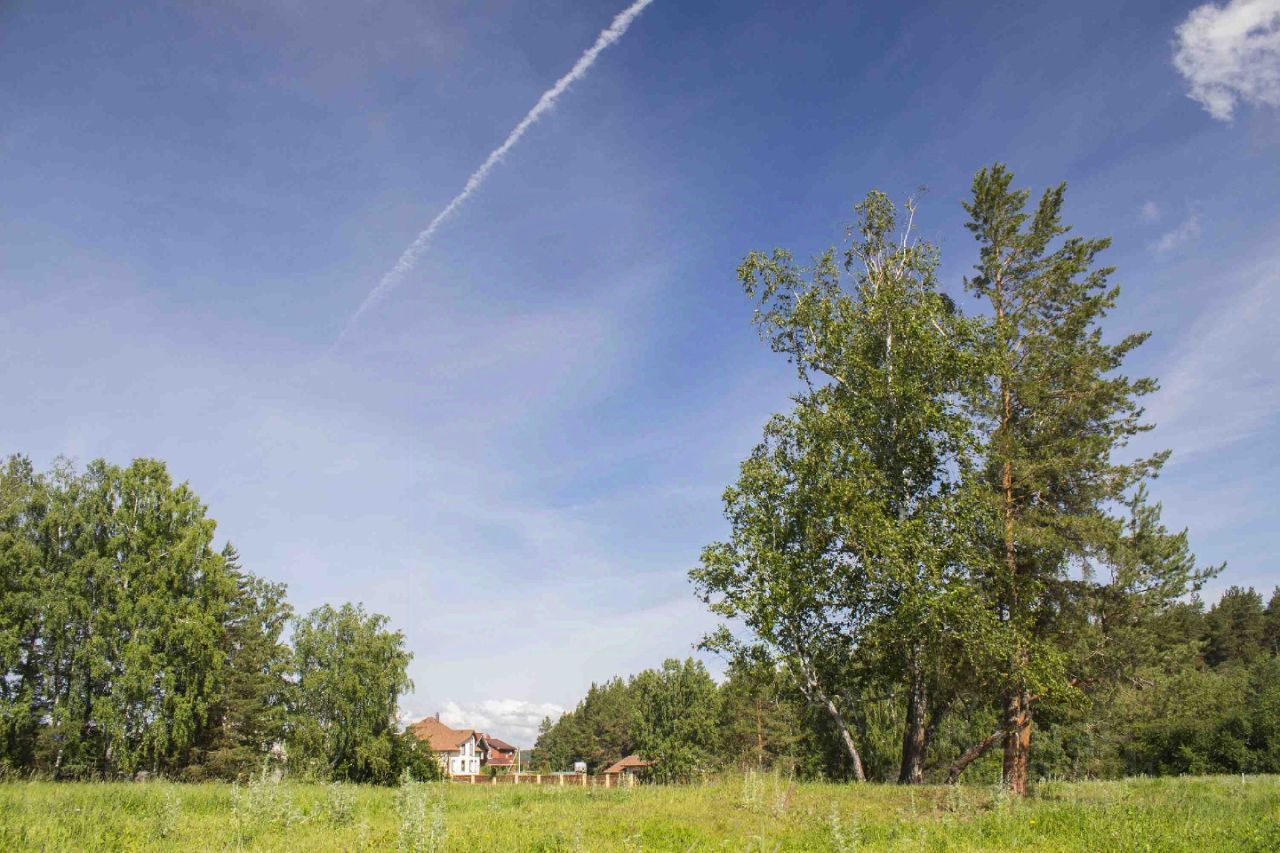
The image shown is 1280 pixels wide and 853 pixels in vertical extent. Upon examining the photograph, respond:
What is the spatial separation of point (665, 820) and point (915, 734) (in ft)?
40.2

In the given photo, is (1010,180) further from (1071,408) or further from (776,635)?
(776,635)

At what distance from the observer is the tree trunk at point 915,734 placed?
20906 millimetres

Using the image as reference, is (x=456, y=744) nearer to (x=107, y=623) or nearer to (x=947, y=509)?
(x=107, y=623)

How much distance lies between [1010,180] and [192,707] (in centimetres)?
4105

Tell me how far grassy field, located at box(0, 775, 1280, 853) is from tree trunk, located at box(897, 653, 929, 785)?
562 centimetres

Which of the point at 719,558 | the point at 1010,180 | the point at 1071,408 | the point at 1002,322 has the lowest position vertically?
the point at 719,558

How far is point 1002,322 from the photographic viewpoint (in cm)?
2209

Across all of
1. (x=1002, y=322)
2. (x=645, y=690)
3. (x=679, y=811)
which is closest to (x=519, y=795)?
(x=679, y=811)

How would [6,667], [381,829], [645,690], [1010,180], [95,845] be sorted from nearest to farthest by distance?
[95,845]
[381,829]
[1010,180]
[6,667]
[645,690]

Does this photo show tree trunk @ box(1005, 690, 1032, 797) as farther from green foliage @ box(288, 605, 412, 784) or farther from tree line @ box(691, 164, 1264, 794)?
green foliage @ box(288, 605, 412, 784)

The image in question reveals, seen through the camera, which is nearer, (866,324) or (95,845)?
(95,845)

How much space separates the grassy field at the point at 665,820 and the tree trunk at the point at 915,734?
562 cm

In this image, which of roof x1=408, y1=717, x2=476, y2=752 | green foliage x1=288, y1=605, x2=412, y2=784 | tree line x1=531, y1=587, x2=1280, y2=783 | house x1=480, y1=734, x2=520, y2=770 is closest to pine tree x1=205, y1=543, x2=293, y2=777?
green foliage x1=288, y1=605, x2=412, y2=784

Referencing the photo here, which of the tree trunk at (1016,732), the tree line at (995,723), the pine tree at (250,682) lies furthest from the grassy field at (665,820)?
the pine tree at (250,682)
